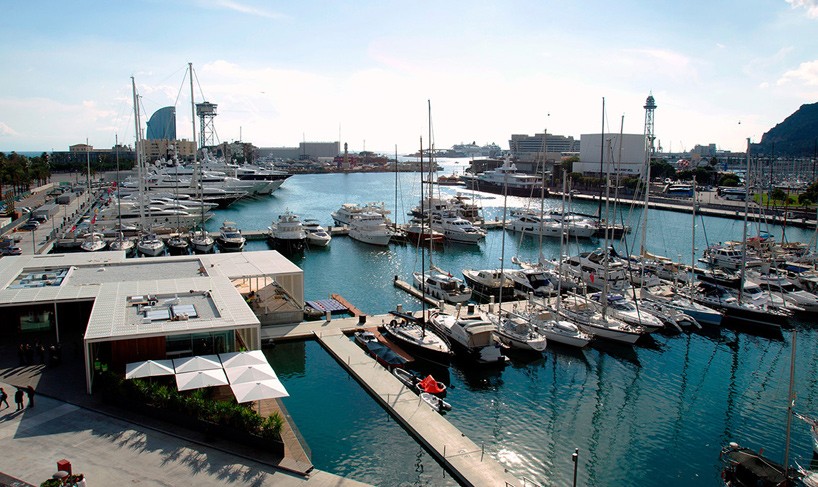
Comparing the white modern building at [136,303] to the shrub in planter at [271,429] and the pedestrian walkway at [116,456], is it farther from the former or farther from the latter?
the shrub in planter at [271,429]

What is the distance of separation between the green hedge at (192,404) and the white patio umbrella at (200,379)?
0.27m

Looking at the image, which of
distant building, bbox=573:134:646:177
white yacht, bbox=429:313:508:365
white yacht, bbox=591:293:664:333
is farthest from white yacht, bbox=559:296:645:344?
distant building, bbox=573:134:646:177

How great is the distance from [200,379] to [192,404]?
42.3 inches

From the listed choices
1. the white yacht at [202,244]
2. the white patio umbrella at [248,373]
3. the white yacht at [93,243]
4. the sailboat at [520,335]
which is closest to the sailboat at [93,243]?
the white yacht at [93,243]

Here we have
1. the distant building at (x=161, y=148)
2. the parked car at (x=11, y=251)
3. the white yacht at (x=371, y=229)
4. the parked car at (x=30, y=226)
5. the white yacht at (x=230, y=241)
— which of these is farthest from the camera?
the distant building at (x=161, y=148)

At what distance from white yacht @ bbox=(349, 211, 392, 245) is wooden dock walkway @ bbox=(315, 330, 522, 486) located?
30.8 metres

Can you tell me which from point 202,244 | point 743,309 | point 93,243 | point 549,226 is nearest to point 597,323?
point 743,309

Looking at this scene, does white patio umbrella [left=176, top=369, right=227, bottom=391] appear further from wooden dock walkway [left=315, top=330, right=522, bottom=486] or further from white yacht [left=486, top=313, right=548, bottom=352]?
white yacht [left=486, top=313, right=548, bottom=352]

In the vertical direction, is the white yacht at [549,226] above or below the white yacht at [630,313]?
above

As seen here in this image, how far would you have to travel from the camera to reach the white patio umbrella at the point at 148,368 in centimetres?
1803

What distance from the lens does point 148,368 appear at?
18.4 m

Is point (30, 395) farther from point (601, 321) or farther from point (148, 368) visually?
point (601, 321)

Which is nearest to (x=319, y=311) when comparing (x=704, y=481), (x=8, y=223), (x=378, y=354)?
(x=378, y=354)

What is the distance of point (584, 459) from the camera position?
19.1 metres
